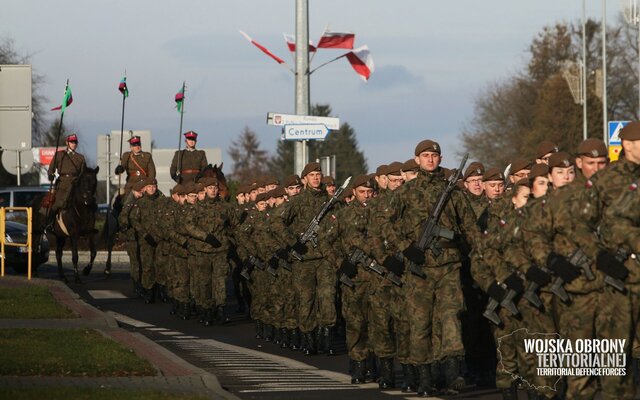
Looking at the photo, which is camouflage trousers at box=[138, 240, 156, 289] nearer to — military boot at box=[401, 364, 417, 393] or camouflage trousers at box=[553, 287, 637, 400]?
military boot at box=[401, 364, 417, 393]

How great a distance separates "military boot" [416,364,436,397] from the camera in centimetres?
1444

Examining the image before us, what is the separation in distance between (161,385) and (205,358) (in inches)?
155

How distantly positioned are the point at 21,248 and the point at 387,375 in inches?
737

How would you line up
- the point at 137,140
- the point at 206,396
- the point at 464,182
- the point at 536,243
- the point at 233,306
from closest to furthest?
the point at 536,243
the point at 206,396
the point at 464,182
the point at 233,306
the point at 137,140

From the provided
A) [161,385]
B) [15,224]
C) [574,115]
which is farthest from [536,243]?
[574,115]

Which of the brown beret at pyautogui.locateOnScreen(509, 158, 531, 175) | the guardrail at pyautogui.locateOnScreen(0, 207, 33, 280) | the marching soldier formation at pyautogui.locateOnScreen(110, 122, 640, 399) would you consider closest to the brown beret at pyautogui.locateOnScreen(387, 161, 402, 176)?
the marching soldier formation at pyautogui.locateOnScreen(110, 122, 640, 399)

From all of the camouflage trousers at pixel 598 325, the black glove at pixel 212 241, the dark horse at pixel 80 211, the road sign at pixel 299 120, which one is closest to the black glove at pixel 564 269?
the camouflage trousers at pixel 598 325

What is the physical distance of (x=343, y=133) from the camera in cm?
15162

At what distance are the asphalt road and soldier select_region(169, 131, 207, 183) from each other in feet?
7.50

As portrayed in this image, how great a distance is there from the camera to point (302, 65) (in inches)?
1277

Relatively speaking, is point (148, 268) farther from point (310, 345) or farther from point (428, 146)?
point (428, 146)

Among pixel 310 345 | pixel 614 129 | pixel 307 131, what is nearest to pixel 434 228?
pixel 310 345

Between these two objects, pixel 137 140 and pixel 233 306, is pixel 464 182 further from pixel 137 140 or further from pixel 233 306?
pixel 137 140

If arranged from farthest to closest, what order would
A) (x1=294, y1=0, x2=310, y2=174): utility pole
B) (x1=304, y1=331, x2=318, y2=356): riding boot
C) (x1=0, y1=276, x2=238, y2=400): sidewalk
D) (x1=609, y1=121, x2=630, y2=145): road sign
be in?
(x1=294, y1=0, x2=310, y2=174): utility pole → (x1=609, y1=121, x2=630, y2=145): road sign → (x1=304, y1=331, x2=318, y2=356): riding boot → (x1=0, y1=276, x2=238, y2=400): sidewalk
